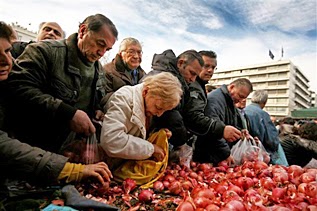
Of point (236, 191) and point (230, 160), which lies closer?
point (236, 191)

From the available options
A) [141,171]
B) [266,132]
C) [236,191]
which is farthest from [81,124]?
[266,132]

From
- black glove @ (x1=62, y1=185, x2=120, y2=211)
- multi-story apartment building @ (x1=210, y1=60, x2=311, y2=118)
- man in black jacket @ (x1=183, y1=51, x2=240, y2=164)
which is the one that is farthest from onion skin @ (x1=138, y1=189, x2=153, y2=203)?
multi-story apartment building @ (x1=210, y1=60, x2=311, y2=118)

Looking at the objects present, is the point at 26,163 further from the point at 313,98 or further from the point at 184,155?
the point at 313,98

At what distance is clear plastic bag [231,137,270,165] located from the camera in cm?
243

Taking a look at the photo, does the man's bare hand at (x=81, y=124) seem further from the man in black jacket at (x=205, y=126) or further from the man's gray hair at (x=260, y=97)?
the man's gray hair at (x=260, y=97)

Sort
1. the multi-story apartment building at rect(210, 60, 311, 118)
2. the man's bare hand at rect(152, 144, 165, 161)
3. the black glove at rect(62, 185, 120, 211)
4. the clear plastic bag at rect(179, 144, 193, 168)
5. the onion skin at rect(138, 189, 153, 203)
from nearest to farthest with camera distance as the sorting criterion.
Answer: the black glove at rect(62, 185, 120, 211) < the onion skin at rect(138, 189, 153, 203) < the man's bare hand at rect(152, 144, 165, 161) < the clear plastic bag at rect(179, 144, 193, 168) < the multi-story apartment building at rect(210, 60, 311, 118)

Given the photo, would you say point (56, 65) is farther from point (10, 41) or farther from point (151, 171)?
point (151, 171)

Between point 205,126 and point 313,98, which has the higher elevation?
point 313,98

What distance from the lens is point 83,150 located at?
62.3 inches

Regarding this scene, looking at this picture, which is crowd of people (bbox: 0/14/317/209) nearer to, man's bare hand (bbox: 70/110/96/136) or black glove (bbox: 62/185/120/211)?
man's bare hand (bbox: 70/110/96/136)

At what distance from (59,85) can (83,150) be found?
0.48m

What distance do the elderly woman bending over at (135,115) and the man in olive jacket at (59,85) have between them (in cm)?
14

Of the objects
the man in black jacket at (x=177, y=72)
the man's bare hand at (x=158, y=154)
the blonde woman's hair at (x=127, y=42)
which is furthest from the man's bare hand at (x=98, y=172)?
the blonde woman's hair at (x=127, y=42)

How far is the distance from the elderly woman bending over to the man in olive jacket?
0.46 ft
